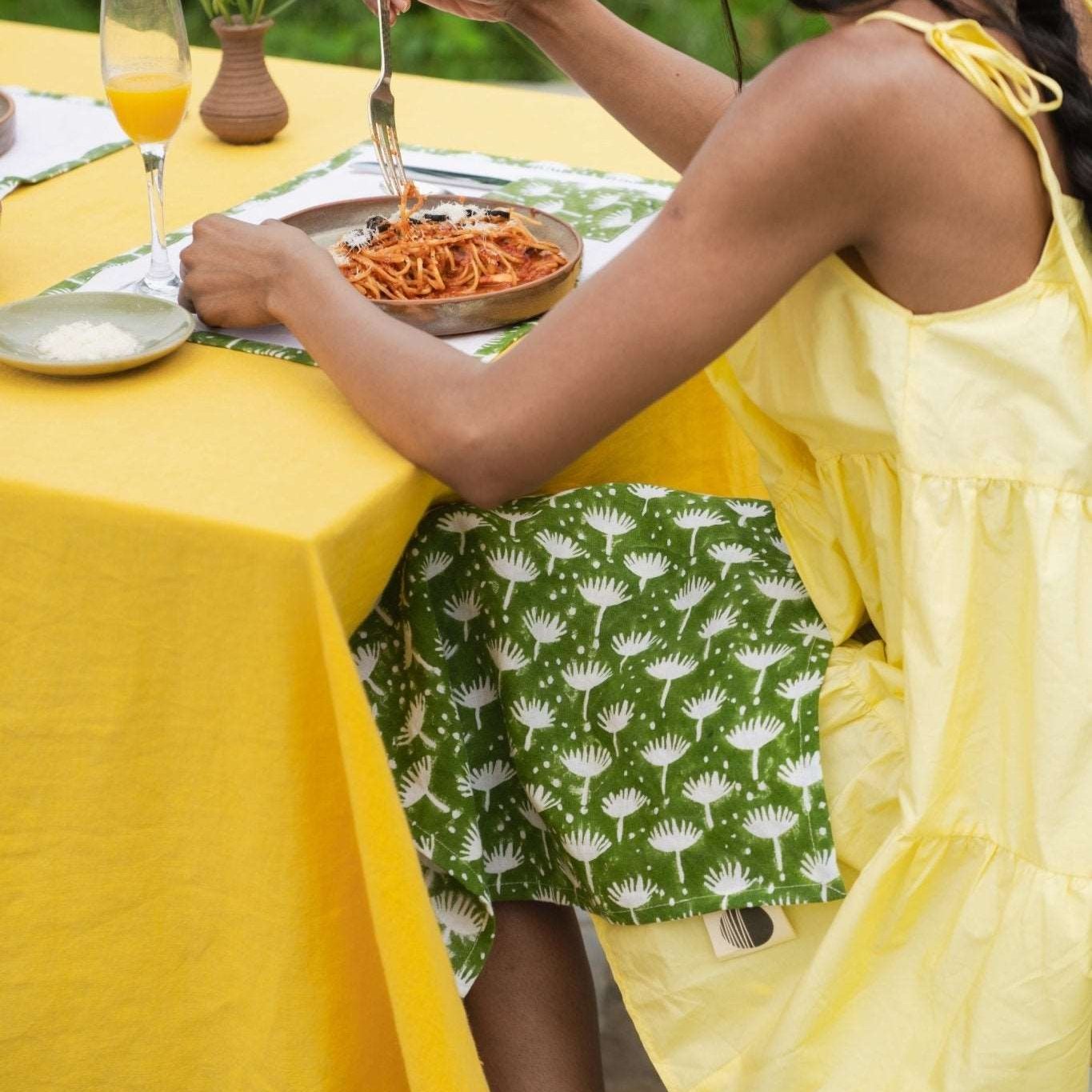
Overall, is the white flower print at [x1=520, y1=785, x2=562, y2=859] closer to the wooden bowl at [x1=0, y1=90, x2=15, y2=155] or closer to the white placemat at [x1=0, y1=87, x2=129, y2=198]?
the white placemat at [x1=0, y1=87, x2=129, y2=198]

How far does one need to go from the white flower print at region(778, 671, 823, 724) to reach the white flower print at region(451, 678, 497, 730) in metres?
0.24

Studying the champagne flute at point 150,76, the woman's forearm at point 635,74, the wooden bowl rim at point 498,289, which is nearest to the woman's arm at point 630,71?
the woman's forearm at point 635,74

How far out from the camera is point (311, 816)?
3.34 feet

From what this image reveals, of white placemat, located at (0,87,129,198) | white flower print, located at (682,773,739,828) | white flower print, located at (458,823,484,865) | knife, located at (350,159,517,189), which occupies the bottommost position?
white flower print, located at (458,823,484,865)

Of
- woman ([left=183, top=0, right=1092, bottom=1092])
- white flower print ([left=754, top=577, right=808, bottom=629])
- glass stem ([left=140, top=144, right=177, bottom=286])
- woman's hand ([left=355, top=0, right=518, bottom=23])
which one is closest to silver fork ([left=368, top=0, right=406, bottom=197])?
woman's hand ([left=355, top=0, right=518, bottom=23])

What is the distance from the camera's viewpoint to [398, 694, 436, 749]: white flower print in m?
1.16

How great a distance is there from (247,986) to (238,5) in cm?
115

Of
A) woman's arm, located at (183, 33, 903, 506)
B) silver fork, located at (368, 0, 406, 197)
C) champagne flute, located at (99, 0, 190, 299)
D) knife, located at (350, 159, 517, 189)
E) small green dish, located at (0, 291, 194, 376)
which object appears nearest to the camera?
woman's arm, located at (183, 33, 903, 506)

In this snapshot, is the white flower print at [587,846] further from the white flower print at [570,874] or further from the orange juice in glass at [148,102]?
the orange juice in glass at [148,102]

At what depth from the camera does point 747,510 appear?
1301 millimetres

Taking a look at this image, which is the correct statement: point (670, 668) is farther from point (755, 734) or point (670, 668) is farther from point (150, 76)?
point (150, 76)

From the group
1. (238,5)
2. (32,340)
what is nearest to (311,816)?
(32,340)

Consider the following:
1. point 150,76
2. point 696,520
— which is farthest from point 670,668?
point 150,76

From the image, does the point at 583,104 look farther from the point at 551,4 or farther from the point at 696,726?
the point at 696,726
